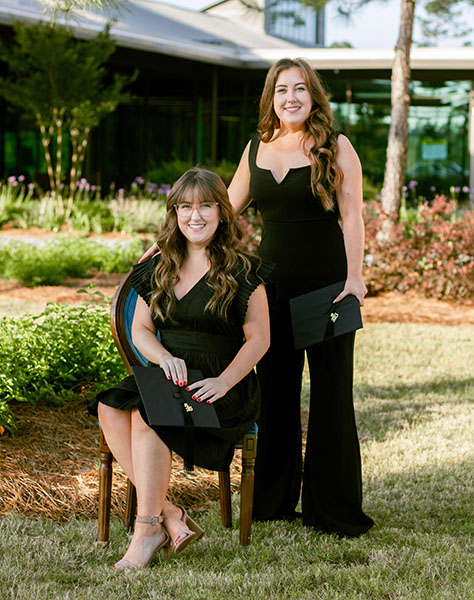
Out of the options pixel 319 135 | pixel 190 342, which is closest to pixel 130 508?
pixel 190 342

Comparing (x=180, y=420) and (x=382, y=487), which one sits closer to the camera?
(x=180, y=420)

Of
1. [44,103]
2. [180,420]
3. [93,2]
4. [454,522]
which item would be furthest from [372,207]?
[180,420]

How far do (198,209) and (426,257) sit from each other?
6.61 meters

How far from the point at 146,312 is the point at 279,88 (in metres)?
1.03

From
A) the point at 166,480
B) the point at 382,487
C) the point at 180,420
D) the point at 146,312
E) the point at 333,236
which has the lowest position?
the point at 382,487

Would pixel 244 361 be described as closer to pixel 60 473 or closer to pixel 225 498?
pixel 225 498

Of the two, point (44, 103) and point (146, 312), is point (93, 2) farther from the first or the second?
point (44, 103)

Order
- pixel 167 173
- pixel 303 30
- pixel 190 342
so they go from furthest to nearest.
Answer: pixel 303 30 → pixel 167 173 → pixel 190 342

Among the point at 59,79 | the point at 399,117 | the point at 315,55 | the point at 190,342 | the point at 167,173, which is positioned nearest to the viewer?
the point at 190,342

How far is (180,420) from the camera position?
3.09 meters

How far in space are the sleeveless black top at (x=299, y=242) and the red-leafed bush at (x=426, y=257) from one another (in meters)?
6.05

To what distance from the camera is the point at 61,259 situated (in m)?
10.4

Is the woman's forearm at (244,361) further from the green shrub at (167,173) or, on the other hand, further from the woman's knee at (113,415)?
the green shrub at (167,173)

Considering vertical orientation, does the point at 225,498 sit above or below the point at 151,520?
below
